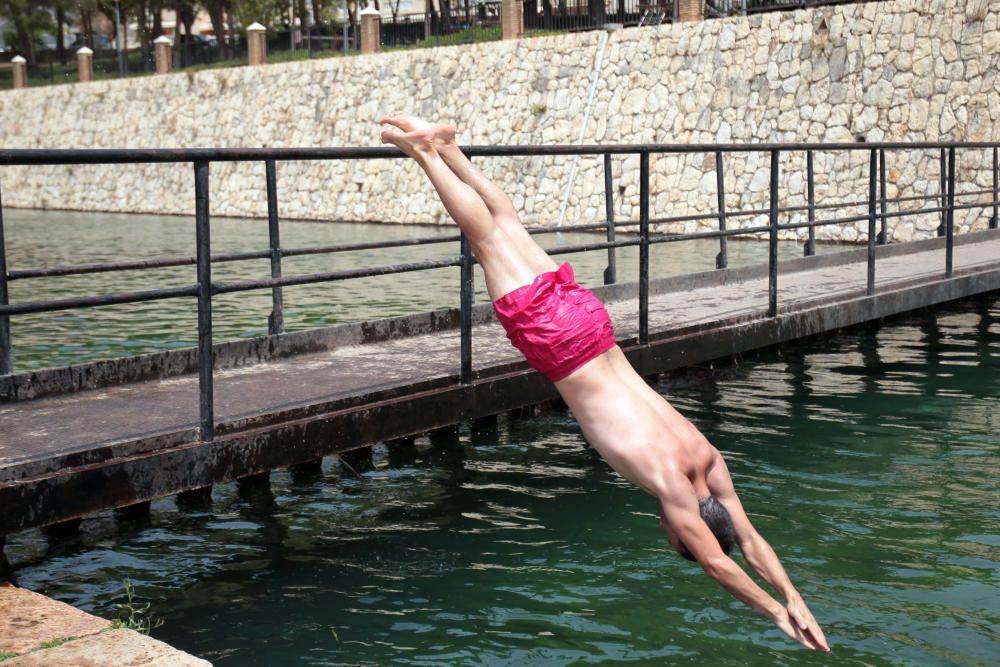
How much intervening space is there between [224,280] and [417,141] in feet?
46.6

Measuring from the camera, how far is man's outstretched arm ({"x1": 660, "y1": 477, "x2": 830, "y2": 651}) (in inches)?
140

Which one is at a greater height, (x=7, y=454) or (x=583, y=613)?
(x=7, y=454)

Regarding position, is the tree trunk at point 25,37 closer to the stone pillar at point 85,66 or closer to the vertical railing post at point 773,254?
the stone pillar at point 85,66

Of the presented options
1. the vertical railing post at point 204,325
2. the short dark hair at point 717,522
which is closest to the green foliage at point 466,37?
the vertical railing post at point 204,325

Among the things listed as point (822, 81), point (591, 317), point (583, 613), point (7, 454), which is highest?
point (822, 81)

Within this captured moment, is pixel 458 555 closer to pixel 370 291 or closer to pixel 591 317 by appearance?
pixel 591 317

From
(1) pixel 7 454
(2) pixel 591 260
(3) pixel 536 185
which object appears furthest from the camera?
(3) pixel 536 185

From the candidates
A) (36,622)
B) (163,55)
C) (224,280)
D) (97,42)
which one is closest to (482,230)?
(36,622)

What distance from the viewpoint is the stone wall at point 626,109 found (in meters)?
21.2

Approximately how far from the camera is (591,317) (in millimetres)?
4094

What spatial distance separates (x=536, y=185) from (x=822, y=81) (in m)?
Answer: 6.72

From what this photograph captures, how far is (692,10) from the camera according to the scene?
2591 cm

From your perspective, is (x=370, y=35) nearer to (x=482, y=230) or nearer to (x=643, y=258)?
(x=643, y=258)

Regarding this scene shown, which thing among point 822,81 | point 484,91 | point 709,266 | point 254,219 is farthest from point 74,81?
point 709,266
